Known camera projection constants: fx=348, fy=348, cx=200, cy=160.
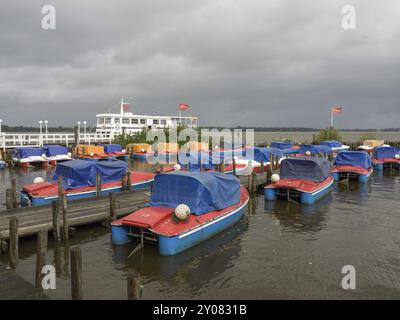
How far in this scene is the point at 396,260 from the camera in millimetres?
14055

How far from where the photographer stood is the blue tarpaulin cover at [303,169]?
2493 cm

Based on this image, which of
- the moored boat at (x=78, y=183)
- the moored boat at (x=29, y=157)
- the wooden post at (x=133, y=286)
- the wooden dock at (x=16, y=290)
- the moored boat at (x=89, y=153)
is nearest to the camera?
the wooden post at (x=133, y=286)

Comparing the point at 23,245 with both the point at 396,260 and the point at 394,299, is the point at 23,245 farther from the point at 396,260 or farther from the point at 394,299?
the point at 396,260

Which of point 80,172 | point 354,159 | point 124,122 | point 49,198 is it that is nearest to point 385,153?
point 354,159

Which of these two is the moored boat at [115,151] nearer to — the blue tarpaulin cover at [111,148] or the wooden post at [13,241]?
the blue tarpaulin cover at [111,148]

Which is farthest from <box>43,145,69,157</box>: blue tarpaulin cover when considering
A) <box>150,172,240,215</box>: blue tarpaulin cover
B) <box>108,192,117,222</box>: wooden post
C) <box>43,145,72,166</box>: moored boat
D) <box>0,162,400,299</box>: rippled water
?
<box>150,172,240,215</box>: blue tarpaulin cover

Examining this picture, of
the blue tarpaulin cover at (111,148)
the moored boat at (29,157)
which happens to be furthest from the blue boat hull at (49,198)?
the blue tarpaulin cover at (111,148)

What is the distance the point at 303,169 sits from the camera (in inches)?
992

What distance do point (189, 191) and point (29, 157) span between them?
3328cm

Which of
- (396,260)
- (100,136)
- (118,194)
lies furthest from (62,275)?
(100,136)

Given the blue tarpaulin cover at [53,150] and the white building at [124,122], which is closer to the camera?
the blue tarpaulin cover at [53,150]

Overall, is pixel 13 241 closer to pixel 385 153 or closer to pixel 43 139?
pixel 385 153

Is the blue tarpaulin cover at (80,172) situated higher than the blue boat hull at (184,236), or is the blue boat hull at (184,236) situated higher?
the blue tarpaulin cover at (80,172)
